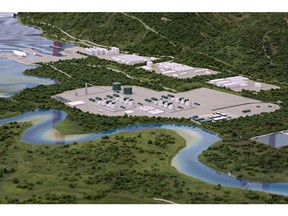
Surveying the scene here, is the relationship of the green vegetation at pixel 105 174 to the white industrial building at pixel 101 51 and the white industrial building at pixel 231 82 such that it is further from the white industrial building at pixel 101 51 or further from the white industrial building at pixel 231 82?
the white industrial building at pixel 101 51

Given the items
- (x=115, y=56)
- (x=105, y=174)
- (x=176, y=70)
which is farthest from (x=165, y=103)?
(x=115, y=56)

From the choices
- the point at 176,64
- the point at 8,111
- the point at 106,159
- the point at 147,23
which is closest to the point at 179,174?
the point at 106,159

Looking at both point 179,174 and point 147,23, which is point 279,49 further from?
point 179,174

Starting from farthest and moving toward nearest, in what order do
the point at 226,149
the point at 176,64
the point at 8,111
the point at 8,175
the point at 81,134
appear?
1. the point at 176,64
2. the point at 8,111
3. the point at 81,134
4. the point at 226,149
5. the point at 8,175

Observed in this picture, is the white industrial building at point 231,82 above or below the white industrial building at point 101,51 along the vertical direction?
below

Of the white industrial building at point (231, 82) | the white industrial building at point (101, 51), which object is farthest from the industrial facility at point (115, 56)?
the white industrial building at point (231, 82)

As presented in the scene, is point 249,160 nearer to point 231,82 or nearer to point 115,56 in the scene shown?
point 231,82

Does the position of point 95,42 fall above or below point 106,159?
above
